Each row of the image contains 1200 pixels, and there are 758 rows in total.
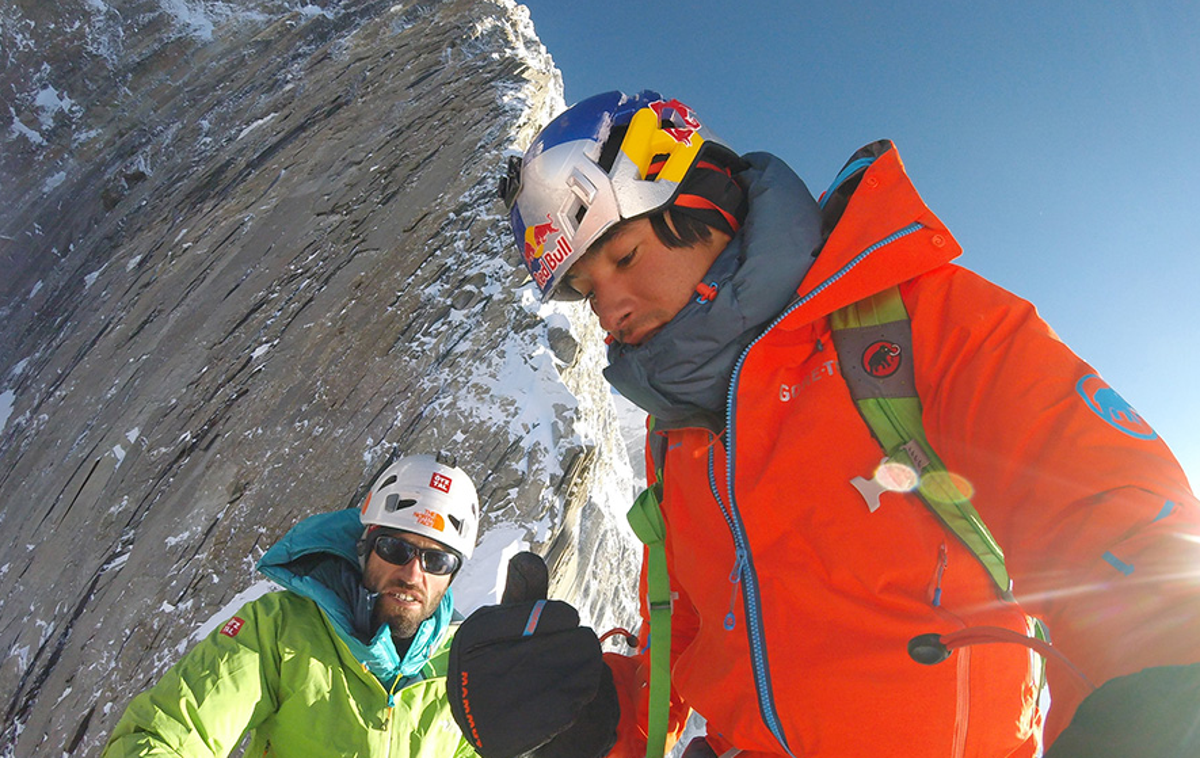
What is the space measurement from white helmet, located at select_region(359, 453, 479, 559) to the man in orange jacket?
94.1 inches

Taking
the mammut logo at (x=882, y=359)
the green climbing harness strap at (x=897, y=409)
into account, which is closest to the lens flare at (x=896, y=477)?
the green climbing harness strap at (x=897, y=409)

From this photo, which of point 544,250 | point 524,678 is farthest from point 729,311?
point 524,678

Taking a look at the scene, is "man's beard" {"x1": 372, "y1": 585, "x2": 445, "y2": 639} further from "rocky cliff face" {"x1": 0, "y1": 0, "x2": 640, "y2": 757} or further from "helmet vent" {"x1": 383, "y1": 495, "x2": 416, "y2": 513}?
"rocky cliff face" {"x1": 0, "y1": 0, "x2": 640, "y2": 757}

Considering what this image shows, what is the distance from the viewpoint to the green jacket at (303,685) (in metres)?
2.72

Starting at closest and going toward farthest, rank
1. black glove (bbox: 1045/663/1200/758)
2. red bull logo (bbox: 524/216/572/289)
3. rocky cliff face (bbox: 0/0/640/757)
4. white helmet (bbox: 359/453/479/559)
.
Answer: black glove (bbox: 1045/663/1200/758)
red bull logo (bbox: 524/216/572/289)
white helmet (bbox: 359/453/479/559)
rocky cliff face (bbox: 0/0/640/757)

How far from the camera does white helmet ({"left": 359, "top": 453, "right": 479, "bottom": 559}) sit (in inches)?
157

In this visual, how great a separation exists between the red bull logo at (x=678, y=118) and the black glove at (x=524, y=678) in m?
1.63

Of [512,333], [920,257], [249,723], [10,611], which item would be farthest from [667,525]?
[10,611]

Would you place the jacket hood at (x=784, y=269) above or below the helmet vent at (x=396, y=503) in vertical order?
above

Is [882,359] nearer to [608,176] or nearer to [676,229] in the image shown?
[676,229]

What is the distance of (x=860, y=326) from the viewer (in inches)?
53.6

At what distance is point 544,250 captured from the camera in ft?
6.46

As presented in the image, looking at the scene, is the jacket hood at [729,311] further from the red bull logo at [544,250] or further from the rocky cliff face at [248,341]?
the rocky cliff face at [248,341]

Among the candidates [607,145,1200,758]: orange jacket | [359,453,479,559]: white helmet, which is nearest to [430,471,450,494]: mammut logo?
[359,453,479,559]: white helmet
